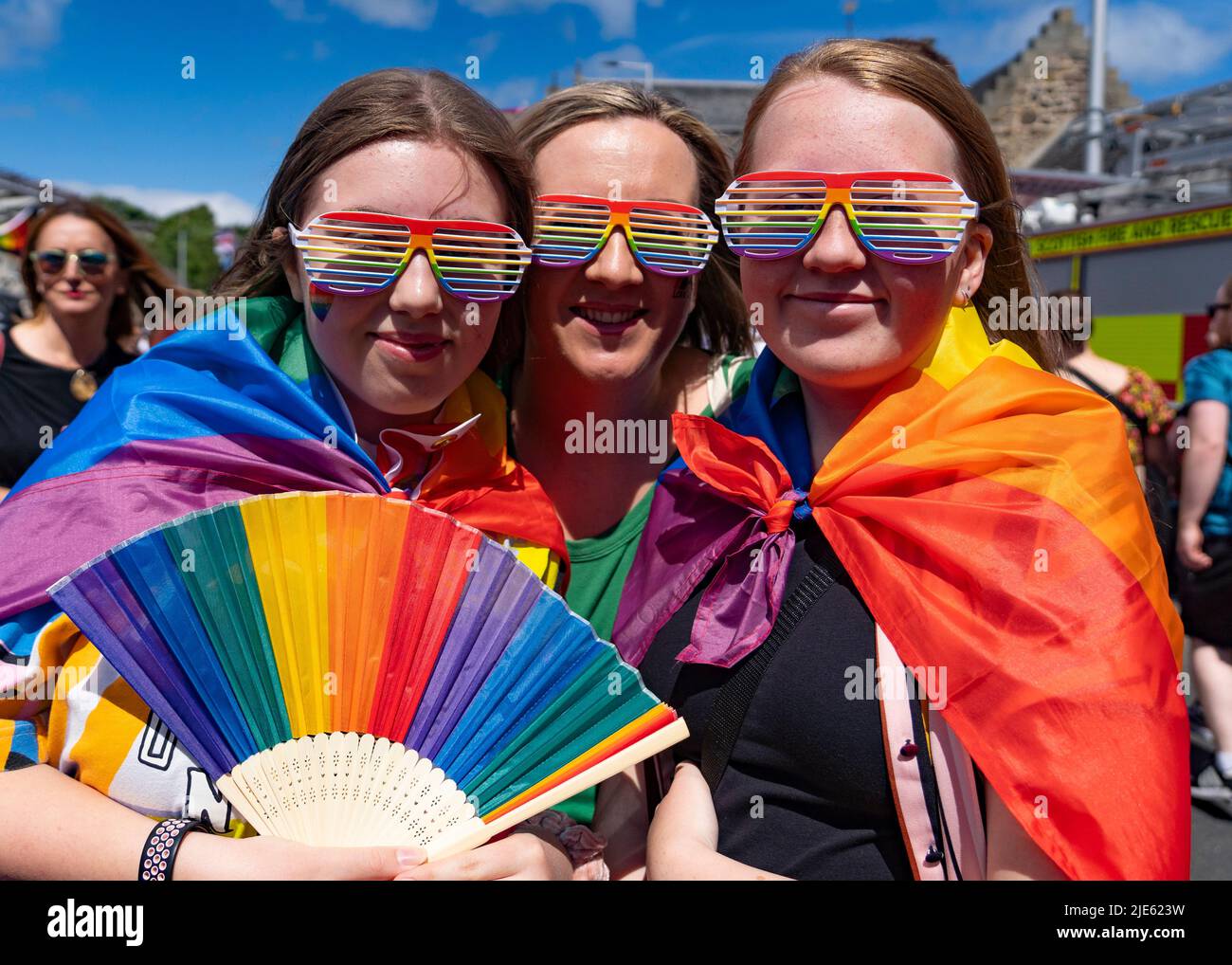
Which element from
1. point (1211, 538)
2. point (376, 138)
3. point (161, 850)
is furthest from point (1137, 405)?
point (161, 850)

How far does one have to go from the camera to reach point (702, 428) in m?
2.16

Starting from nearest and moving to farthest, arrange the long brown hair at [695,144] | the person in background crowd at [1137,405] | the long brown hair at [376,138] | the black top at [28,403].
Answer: the long brown hair at [376,138] → the long brown hair at [695,144] → the black top at [28,403] → the person in background crowd at [1137,405]

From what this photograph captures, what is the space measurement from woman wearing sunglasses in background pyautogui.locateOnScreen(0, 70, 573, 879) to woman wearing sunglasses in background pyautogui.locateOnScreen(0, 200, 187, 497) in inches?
117

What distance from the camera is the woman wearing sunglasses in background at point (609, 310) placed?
250cm

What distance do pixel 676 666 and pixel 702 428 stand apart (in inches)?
19.7

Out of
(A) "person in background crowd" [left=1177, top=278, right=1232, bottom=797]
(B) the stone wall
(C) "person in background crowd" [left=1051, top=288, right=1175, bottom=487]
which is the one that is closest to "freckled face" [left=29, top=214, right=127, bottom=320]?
(C) "person in background crowd" [left=1051, top=288, right=1175, bottom=487]

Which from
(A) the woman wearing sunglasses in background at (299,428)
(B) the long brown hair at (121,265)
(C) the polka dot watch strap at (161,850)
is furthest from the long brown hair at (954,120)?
(B) the long brown hair at (121,265)

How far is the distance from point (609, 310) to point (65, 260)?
413cm

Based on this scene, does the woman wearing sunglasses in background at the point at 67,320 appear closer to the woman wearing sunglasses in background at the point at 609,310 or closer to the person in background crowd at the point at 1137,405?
the woman wearing sunglasses in background at the point at 609,310

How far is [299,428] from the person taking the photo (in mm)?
1994

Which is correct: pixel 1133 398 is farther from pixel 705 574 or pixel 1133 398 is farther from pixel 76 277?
pixel 76 277
